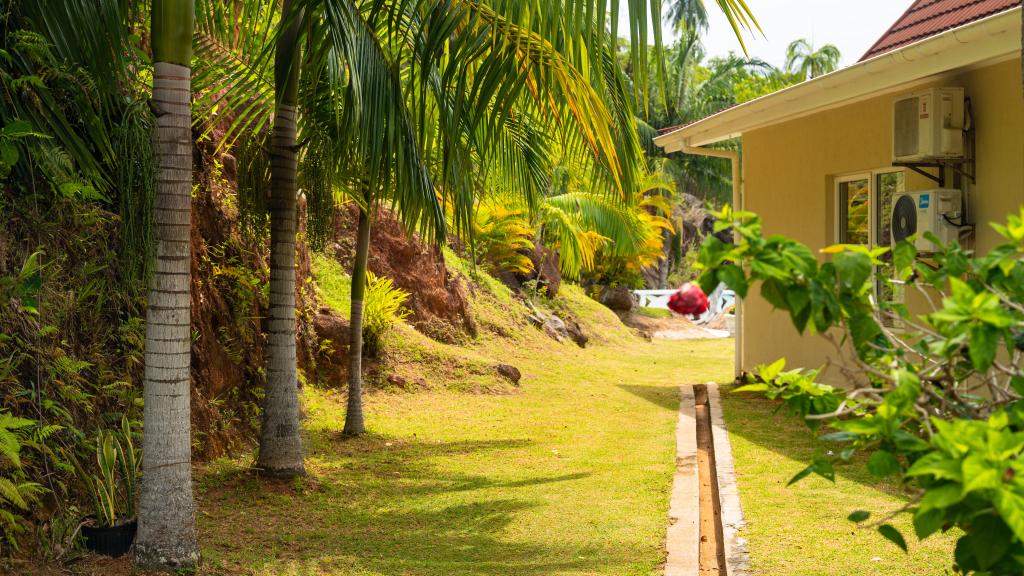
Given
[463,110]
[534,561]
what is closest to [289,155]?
[463,110]

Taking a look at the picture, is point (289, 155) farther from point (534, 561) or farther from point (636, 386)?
point (636, 386)

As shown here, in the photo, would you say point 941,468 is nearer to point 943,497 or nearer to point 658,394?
point 943,497

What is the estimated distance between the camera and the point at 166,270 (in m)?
4.98

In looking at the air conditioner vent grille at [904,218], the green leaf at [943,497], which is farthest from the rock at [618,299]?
the green leaf at [943,497]

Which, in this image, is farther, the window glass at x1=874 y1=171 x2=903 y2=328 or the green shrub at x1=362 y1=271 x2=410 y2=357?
the green shrub at x1=362 y1=271 x2=410 y2=357

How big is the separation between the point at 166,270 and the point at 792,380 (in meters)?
3.64

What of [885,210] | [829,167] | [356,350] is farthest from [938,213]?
[356,350]

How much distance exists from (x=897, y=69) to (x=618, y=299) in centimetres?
2004

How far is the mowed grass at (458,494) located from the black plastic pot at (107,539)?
1.53ft

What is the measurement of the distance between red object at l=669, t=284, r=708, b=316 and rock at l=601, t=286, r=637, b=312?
82.6 ft

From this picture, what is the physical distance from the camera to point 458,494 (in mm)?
7367

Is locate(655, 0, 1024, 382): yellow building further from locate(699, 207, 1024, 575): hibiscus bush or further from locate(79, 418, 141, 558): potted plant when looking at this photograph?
locate(79, 418, 141, 558): potted plant

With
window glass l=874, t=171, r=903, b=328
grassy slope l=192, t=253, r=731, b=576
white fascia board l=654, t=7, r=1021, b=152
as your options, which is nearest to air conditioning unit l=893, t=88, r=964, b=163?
white fascia board l=654, t=7, r=1021, b=152

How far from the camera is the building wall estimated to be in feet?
24.9
